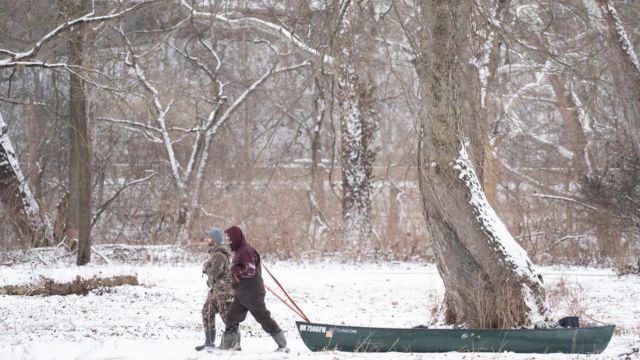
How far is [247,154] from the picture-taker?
104 ft

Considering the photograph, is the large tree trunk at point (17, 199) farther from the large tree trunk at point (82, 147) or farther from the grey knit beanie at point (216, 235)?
the grey knit beanie at point (216, 235)

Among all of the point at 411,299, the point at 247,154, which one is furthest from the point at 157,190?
the point at 411,299

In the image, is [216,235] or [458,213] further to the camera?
[458,213]

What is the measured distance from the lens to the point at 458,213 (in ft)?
35.0

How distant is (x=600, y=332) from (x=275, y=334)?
343cm

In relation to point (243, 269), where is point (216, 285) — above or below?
below

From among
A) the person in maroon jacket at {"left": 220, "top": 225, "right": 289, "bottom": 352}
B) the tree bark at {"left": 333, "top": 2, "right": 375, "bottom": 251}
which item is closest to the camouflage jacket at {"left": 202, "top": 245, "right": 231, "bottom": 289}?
the person in maroon jacket at {"left": 220, "top": 225, "right": 289, "bottom": 352}

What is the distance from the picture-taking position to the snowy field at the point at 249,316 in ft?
30.9

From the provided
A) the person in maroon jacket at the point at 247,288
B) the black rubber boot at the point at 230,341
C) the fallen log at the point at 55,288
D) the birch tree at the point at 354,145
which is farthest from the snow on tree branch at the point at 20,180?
the person in maroon jacket at the point at 247,288

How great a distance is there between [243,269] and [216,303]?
0.58m

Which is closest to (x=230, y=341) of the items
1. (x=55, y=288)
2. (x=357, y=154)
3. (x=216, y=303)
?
(x=216, y=303)

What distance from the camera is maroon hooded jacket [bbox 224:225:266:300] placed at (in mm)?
9164

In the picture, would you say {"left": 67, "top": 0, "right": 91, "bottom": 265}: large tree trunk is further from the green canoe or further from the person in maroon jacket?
the green canoe

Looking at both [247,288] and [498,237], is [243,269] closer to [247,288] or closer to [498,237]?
[247,288]
